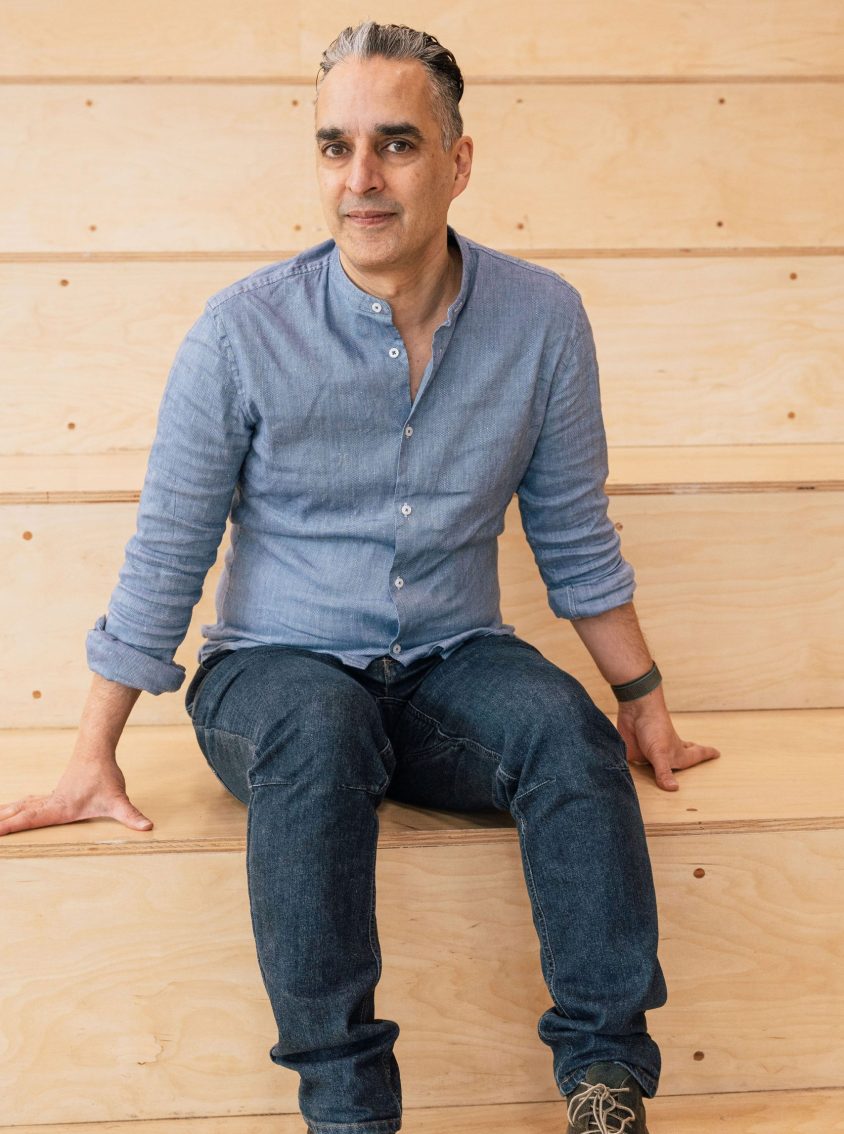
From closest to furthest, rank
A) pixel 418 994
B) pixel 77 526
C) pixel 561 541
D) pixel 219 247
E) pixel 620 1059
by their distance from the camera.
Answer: pixel 620 1059 → pixel 418 994 → pixel 561 541 → pixel 77 526 → pixel 219 247

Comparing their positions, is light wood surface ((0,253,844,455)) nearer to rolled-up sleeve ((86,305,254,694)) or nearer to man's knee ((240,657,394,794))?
rolled-up sleeve ((86,305,254,694))

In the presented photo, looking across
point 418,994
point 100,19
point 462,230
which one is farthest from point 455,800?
point 100,19

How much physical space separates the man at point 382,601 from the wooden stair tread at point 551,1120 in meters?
0.16

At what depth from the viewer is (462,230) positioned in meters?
1.67

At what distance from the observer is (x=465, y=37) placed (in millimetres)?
1777

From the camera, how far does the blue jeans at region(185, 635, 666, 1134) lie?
2.87 ft

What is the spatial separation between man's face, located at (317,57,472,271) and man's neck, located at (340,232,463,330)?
2 cm

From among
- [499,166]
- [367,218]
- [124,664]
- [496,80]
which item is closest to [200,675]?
[124,664]

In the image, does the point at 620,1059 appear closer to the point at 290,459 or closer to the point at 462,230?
the point at 290,459

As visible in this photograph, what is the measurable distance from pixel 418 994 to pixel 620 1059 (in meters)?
0.21

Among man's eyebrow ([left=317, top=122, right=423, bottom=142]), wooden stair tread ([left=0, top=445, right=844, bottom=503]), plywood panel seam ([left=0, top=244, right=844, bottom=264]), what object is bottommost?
wooden stair tread ([left=0, top=445, right=844, bottom=503])

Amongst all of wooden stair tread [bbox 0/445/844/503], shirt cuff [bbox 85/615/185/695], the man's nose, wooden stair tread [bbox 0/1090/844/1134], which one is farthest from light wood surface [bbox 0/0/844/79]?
wooden stair tread [bbox 0/1090/844/1134]

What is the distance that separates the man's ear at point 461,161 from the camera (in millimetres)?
1108

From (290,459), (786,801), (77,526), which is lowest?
(786,801)
